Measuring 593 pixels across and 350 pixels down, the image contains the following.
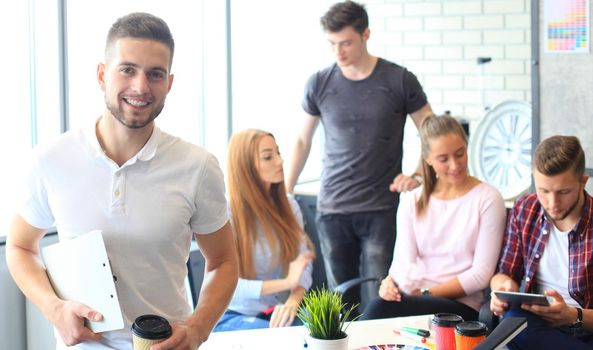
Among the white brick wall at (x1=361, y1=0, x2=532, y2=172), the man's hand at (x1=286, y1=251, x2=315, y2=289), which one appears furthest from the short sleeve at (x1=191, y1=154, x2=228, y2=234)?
the white brick wall at (x1=361, y1=0, x2=532, y2=172)

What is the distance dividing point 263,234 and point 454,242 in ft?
2.67

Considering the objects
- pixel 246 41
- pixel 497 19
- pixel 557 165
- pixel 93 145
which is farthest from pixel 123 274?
pixel 497 19

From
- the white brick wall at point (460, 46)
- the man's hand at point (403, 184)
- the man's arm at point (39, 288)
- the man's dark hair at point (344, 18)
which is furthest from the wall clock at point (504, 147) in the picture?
the man's arm at point (39, 288)

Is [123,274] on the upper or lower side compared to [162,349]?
upper

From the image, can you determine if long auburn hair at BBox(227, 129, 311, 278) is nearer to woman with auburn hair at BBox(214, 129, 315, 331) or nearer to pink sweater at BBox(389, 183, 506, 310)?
woman with auburn hair at BBox(214, 129, 315, 331)

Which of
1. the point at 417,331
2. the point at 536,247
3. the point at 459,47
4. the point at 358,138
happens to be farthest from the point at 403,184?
the point at 459,47

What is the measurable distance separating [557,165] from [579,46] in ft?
2.80

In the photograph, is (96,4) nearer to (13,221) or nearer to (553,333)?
(13,221)

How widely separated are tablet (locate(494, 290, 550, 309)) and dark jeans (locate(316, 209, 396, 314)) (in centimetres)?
122

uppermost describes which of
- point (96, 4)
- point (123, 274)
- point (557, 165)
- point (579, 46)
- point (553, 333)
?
point (96, 4)

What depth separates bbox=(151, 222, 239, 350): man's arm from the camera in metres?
1.99

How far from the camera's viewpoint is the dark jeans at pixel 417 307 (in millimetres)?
3211

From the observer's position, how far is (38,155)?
201 cm

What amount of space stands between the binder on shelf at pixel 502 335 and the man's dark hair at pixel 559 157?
1000mm
